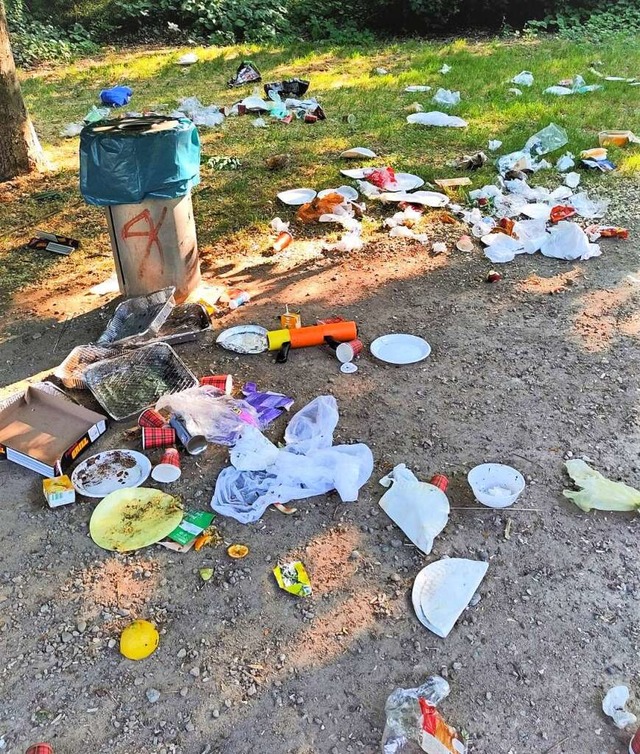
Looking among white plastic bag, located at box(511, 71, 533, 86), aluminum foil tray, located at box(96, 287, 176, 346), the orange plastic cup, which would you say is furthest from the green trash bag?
white plastic bag, located at box(511, 71, 533, 86)

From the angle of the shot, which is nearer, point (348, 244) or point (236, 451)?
point (236, 451)

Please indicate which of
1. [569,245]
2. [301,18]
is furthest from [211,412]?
[301,18]

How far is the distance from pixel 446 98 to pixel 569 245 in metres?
3.54

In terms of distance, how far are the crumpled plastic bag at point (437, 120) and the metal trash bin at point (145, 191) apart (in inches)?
148

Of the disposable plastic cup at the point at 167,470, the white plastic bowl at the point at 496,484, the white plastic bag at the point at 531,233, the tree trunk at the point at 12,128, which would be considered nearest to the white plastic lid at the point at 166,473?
the disposable plastic cup at the point at 167,470

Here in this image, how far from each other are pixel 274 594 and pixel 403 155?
460 centimetres

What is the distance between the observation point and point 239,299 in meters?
3.80

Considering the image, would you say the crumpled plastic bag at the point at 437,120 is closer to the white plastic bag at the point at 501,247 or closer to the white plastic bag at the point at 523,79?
the white plastic bag at the point at 523,79

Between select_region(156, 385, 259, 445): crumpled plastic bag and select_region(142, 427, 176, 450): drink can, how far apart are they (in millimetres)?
86

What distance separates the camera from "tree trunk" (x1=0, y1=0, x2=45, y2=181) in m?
5.04

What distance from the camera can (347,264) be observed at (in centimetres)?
423

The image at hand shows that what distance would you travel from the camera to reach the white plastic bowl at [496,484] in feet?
8.09

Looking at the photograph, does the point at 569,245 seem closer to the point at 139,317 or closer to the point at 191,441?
the point at 139,317

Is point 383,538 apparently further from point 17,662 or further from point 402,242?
point 402,242
